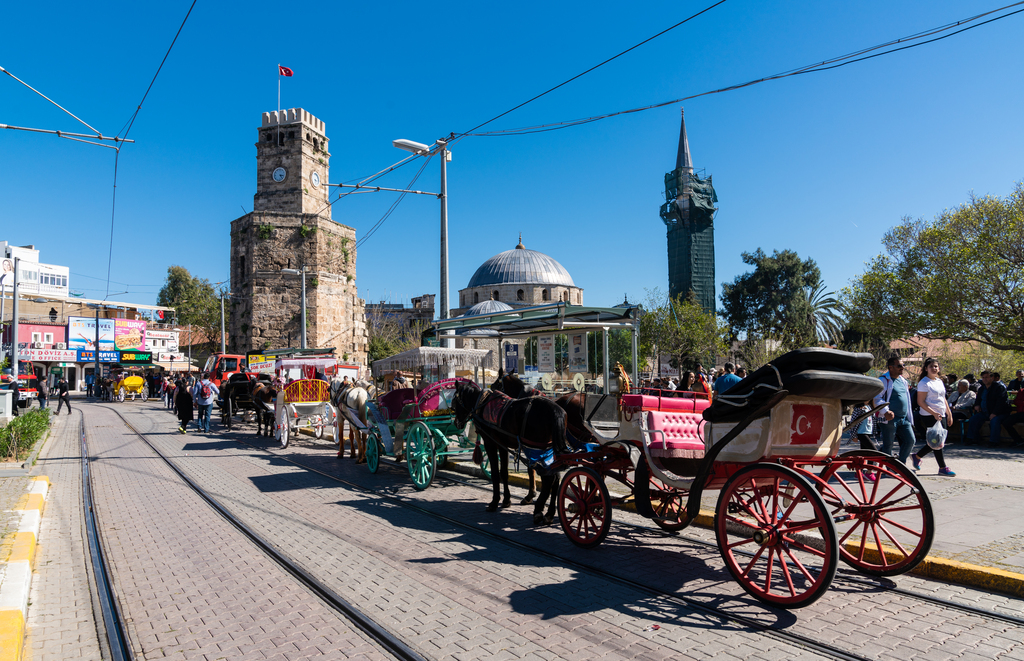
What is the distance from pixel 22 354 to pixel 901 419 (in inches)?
2181

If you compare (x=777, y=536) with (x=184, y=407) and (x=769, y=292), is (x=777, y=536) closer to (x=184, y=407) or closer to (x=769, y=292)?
(x=184, y=407)

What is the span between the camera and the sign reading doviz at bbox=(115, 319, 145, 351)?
166 ft

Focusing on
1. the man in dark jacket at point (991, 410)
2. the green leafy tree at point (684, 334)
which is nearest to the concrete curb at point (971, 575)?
the man in dark jacket at point (991, 410)

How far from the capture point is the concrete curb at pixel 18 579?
3.68m

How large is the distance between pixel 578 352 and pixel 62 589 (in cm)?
802

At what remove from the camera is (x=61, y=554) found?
5930 mm

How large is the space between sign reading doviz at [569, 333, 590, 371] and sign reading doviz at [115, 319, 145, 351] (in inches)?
1974

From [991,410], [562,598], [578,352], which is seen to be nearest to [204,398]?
[578,352]

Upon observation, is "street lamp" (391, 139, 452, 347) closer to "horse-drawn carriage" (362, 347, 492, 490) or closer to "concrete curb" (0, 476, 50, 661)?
"horse-drawn carriage" (362, 347, 492, 490)

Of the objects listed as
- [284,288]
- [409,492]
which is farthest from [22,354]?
[409,492]

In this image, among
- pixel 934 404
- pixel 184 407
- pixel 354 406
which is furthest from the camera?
pixel 184 407

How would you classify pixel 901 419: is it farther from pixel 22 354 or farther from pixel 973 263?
pixel 22 354

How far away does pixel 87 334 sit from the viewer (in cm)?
4981

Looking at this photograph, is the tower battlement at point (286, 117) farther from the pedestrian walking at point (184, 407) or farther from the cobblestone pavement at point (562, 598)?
the cobblestone pavement at point (562, 598)
